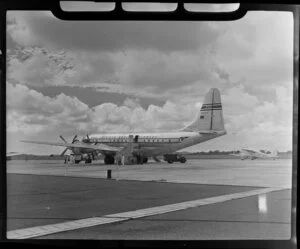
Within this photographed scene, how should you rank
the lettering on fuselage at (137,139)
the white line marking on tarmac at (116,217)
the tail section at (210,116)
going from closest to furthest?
the white line marking on tarmac at (116,217), the tail section at (210,116), the lettering on fuselage at (137,139)

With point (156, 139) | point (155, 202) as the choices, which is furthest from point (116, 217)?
point (156, 139)

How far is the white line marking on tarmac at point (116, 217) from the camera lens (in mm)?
2637

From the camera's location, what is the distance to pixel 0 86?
99.2 inches

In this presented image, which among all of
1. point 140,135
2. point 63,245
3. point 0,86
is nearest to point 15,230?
point 63,245

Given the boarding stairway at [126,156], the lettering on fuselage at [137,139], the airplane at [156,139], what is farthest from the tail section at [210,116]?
the boarding stairway at [126,156]

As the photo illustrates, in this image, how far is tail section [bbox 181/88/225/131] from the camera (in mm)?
2912

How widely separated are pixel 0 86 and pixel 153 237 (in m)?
1.42

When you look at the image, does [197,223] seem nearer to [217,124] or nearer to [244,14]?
[217,124]

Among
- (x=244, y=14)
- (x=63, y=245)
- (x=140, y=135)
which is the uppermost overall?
(x=244, y=14)

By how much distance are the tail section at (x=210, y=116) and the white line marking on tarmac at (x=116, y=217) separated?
62 centimetres

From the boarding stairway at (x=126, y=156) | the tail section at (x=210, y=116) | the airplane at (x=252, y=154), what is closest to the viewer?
the tail section at (x=210, y=116)

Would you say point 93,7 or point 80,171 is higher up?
point 93,7

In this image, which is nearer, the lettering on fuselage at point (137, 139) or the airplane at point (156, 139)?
the airplane at point (156, 139)

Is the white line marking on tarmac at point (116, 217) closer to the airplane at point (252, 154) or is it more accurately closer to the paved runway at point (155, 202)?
the paved runway at point (155, 202)
